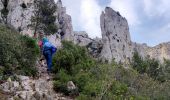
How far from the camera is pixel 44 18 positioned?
1501 inches

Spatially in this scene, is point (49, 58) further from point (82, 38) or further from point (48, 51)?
point (82, 38)

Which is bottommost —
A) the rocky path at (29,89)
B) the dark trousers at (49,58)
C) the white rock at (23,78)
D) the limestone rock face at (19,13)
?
the rocky path at (29,89)

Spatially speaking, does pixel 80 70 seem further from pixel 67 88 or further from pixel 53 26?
pixel 53 26

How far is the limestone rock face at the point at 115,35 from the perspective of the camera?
226 ft

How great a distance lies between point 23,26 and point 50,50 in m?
30.5

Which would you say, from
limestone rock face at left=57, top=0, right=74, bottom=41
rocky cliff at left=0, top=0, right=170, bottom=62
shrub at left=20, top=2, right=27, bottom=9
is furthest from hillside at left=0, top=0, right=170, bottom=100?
limestone rock face at left=57, top=0, right=74, bottom=41

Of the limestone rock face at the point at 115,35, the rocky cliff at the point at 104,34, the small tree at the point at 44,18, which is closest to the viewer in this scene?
the small tree at the point at 44,18

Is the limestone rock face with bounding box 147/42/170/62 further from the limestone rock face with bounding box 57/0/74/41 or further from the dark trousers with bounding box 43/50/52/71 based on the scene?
the dark trousers with bounding box 43/50/52/71

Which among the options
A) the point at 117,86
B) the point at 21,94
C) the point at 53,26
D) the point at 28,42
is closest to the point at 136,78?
the point at 117,86

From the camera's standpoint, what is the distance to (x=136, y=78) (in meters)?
16.5

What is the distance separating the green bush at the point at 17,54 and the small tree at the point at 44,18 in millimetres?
20666

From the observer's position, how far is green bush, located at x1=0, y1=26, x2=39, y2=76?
572 inches

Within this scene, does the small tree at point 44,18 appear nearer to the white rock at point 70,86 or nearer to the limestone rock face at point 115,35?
the white rock at point 70,86

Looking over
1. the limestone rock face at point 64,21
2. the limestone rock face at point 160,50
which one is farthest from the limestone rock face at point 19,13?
the limestone rock face at point 160,50
